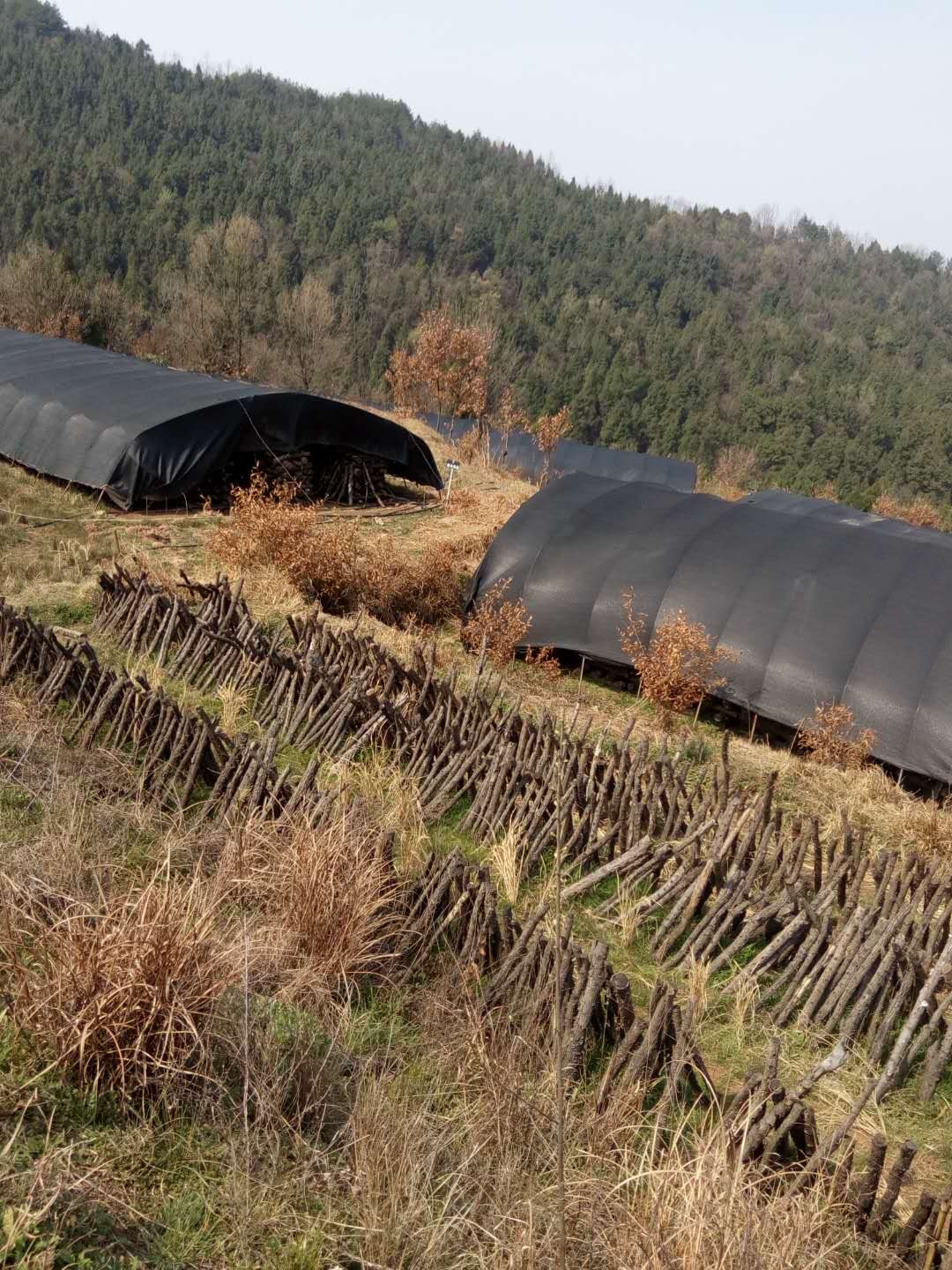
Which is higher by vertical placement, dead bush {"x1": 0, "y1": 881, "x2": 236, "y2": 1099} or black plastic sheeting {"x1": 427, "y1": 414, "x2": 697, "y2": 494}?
black plastic sheeting {"x1": 427, "y1": 414, "x2": 697, "y2": 494}

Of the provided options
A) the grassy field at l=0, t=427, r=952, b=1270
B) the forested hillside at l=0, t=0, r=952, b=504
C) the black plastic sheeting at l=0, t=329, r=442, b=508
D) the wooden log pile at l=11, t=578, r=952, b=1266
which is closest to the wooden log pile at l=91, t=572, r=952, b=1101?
the wooden log pile at l=11, t=578, r=952, b=1266

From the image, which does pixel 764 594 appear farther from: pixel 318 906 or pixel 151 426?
pixel 151 426

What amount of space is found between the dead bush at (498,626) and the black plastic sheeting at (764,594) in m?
0.13

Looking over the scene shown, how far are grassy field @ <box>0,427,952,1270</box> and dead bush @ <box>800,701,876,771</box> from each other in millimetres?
4062

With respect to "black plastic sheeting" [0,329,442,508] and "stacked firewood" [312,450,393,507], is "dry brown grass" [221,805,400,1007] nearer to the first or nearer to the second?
"black plastic sheeting" [0,329,442,508]

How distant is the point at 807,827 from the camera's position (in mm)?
7336

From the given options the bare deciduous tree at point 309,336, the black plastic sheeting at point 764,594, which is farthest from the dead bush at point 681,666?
the bare deciduous tree at point 309,336

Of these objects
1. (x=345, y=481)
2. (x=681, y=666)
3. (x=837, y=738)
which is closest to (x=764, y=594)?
(x=681, y=666)

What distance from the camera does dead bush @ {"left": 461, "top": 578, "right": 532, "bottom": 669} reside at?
10719 millimetres

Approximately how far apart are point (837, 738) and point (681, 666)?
5.17 ft

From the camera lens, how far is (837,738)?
8.98 meters

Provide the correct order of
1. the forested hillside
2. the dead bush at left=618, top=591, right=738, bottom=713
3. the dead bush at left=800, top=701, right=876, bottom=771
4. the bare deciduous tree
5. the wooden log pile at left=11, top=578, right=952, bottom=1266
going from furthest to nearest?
the forested hillside → the bare deciduous tree → the dead bush at left=618, top=591, right=738, bottom=713 → the dead bush at left=800, top=701, right=876, bottom=771 → the wooden log pile at left=11, top=578, right=952, bottom=1266

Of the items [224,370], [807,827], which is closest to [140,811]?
[807,827]

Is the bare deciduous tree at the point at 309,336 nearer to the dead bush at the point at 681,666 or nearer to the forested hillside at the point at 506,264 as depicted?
the forested hillside at the point at 506,264
